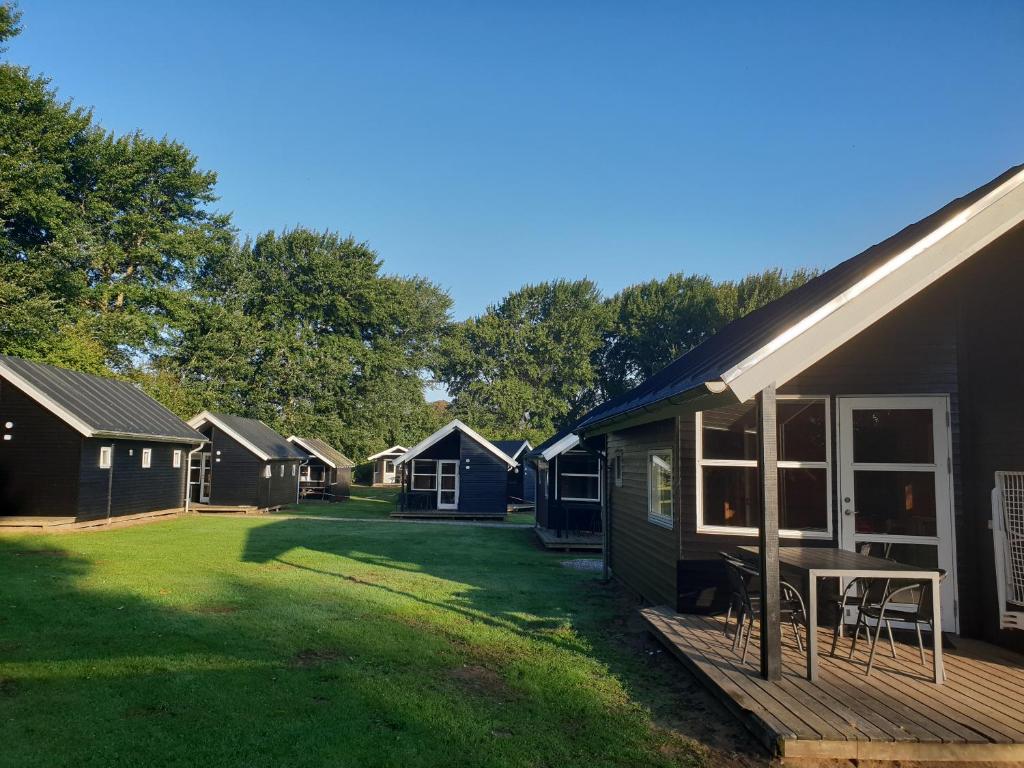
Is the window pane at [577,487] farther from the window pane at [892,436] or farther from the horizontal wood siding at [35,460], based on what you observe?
the horizontal wood siding at [35,460]

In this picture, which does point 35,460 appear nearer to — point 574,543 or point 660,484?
point 574,543

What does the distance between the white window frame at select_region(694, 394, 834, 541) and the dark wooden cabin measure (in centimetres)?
1

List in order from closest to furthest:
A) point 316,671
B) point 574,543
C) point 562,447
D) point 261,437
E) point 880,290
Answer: point 880,290, point 316,671, point 574,543, point 562,447, point 261,437

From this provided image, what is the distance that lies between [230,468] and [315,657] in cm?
2220

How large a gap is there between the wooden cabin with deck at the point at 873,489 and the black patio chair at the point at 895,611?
40 mm

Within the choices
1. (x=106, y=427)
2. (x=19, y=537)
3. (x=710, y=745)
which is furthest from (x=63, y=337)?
(x=710, y=745)

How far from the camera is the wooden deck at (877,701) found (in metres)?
3.65

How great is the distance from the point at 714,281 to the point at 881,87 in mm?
36607

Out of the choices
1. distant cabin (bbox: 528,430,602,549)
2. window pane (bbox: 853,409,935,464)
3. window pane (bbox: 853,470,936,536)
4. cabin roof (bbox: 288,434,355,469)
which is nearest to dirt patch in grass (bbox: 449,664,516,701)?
window pane (bbox: 853,470,936,536)

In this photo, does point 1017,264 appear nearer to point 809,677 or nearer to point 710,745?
point 809,677

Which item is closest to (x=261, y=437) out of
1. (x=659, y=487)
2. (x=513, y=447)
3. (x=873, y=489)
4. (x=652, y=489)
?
(x=513, y=447)

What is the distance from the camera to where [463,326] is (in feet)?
173

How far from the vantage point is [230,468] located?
2602cm

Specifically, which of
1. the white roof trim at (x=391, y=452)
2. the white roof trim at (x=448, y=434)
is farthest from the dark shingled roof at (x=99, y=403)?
the white roof trim at (x=391, y=452)
